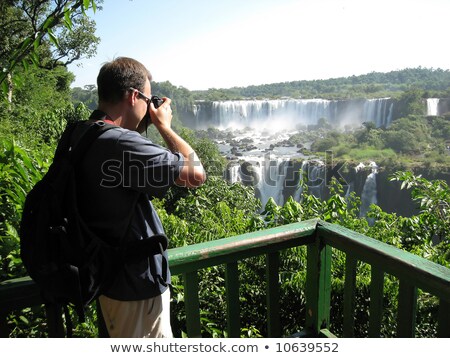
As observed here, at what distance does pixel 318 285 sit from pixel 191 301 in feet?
1.90

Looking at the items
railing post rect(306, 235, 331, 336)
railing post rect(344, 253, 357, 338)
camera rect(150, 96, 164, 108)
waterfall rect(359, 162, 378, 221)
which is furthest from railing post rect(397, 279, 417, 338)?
waterfall rect(359, 162, 378, 221)

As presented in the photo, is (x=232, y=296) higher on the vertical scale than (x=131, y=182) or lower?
lower

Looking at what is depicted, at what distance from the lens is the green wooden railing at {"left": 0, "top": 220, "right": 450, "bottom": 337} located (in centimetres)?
127

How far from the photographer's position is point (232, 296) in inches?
66.2

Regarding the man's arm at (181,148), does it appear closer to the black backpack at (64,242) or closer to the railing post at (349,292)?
the black backpack at (64,242)

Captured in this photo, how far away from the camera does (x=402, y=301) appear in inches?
55.7

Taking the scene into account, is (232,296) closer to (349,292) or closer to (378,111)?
(349,292)

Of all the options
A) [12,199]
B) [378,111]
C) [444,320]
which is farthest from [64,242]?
[378,111]

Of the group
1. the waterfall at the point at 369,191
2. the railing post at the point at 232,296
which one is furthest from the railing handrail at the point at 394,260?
the waterfall at the point at 369,191

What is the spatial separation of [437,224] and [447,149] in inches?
1684

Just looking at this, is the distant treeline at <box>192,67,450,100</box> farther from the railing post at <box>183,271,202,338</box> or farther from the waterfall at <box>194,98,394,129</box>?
the railing post at <box>183,271,202,338</box>

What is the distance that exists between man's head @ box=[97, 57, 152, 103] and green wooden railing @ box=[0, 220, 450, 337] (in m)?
0.56

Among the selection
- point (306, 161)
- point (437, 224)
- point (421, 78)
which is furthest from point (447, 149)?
point (437, 224)

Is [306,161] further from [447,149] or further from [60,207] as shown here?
[60,207]
